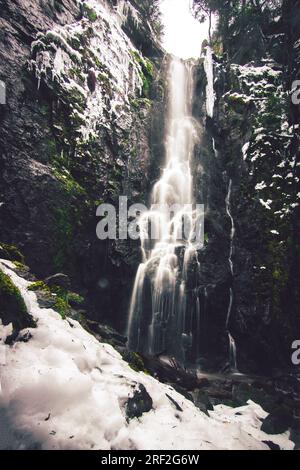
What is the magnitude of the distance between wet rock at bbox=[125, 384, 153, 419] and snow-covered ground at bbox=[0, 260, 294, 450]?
3.0 inches

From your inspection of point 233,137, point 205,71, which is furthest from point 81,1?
point 233,137

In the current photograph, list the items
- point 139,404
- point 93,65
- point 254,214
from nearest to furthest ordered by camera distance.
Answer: point 139,404
point 254,214
point 93,65

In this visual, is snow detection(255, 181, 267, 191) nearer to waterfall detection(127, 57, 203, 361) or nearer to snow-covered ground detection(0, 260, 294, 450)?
waterfall detection(127, 57, 203, 361)

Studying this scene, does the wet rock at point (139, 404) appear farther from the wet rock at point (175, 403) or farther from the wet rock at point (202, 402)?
the wet rock at point (202, 402)

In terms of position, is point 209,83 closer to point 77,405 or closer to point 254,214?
point 254,214

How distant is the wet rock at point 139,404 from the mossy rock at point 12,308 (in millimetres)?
1813

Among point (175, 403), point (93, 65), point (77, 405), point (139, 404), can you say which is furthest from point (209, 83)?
point (77, 405)

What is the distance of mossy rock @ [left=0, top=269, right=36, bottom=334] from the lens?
4.69m

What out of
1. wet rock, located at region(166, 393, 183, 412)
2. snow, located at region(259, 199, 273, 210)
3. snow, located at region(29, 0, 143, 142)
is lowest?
wet rock, located at region(166, 393, 183, 412)

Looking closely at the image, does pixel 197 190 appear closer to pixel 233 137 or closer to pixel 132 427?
pixel 233 137

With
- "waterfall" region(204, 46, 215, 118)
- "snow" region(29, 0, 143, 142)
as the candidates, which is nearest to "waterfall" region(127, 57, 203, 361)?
"waterfall" region(204, 46, 215, 118)

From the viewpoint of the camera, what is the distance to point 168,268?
46.0 feet

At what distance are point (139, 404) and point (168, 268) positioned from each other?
949 cm
